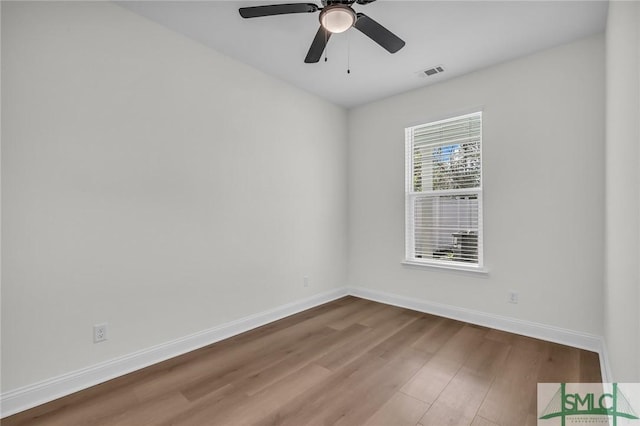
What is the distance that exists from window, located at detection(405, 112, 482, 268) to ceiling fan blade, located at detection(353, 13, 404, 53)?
5.19 ft

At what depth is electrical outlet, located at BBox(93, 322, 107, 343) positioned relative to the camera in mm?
2094

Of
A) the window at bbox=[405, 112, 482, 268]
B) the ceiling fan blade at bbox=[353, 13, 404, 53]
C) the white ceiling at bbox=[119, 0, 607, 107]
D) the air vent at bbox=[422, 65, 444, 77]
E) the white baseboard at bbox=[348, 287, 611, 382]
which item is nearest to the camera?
the ceiling fan blade at bbox=[353, 13, 404, 53]

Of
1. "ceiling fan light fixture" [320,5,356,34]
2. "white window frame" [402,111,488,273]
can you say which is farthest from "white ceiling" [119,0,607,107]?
"white window frame" [402,111,488,273]

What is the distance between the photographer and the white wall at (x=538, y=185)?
2566mm

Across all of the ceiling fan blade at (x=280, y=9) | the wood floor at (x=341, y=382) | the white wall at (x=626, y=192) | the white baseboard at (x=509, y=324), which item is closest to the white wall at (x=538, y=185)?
the white baseboard at (x=509, y=324)

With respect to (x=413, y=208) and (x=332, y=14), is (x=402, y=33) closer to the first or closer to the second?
(x=332, y=14)

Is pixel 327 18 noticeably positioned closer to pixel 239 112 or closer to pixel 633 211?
pixel 239 112

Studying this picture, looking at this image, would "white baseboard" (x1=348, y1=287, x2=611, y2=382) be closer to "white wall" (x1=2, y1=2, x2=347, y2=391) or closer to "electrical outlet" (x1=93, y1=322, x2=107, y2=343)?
"white wall" (x1=2, y1=2, x2=347, y2=391)

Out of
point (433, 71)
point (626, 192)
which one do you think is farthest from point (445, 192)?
point (626, 192)

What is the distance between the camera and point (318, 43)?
84.3 inches

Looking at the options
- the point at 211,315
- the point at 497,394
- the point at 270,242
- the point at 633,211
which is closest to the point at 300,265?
the point at 270,242

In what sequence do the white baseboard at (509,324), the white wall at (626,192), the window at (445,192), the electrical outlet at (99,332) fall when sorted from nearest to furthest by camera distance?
1. the white wall at (626,192)
2. the electrical outlet at (99,332)
3. the white baseboard at (509,324)
4. the window at (445,192)

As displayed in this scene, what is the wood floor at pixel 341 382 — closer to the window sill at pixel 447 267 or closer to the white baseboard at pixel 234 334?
the white baseboard at pixel 234 334

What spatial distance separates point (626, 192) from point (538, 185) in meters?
1.48
